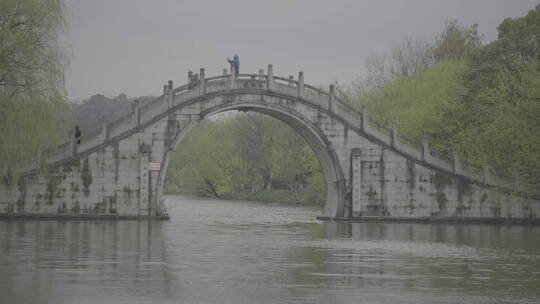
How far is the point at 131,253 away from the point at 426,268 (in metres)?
7.77

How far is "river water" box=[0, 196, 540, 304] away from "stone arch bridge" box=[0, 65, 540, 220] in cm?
820

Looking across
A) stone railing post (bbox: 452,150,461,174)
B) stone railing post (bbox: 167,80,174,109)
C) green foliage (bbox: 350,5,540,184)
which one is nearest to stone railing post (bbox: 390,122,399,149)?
stone railing post (bbox: 452,150,461,174)

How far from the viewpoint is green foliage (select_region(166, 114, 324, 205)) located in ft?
268

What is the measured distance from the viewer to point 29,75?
28.6 meters

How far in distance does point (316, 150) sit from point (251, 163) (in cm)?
4585

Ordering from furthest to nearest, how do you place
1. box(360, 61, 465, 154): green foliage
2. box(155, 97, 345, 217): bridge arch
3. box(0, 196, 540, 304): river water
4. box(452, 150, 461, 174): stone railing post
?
box(360, 61, 465, 154): green foliage < box(452, 150, 461, 174): stone railing post < box(155, 97, 345, 217): bridge arch < box(0, 196, 540, 304): river water

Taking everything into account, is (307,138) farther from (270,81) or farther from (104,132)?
(104,132)

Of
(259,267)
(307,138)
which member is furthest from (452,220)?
(259,267)

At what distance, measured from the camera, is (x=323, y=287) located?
16.1 m

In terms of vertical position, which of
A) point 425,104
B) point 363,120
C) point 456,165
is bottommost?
point 456,165

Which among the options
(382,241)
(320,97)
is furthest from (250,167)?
(382,241)

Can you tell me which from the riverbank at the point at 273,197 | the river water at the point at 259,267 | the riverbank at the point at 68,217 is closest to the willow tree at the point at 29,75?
the river water at the point at 259,267

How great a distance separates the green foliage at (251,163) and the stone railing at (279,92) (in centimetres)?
2899

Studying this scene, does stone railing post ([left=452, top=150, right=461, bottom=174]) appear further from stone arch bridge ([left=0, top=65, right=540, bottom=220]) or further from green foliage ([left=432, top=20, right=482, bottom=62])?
green foliage ([left=432, top=20, right=482, bottom=62])
